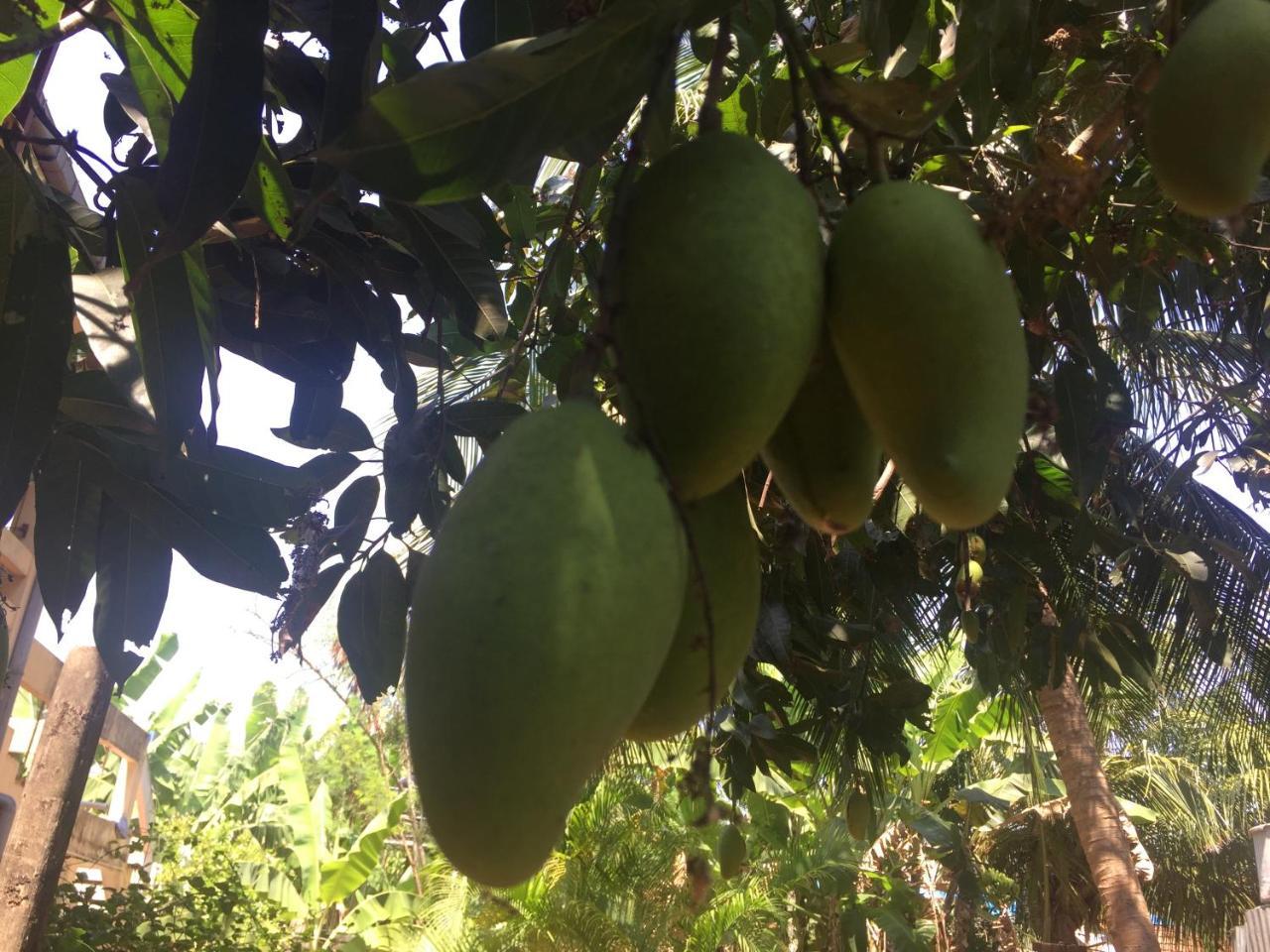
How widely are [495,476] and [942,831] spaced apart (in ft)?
28.7

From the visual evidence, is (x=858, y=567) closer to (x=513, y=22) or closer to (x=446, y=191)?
(x=513, y=22)

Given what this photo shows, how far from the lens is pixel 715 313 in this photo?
62 centimetres

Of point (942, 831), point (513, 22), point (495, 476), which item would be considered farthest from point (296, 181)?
point (942, 831)

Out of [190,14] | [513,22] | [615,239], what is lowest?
[615,239]

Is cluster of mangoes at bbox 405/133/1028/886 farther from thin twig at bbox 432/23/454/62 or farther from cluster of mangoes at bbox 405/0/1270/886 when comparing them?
thin twig at bbox 432/23/454/62

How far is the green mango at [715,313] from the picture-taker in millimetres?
620

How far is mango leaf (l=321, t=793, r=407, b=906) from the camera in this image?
30.0ft

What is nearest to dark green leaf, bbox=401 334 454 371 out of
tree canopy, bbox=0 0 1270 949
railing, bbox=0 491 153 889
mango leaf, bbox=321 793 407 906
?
tree canopy, bbox=0 0 1270 949

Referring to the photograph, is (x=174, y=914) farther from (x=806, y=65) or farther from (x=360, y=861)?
(x=806, y=65)

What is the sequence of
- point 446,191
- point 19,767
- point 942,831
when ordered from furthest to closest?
point 942,831
point 19,767
point 446,191

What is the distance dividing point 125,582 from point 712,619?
1649mm

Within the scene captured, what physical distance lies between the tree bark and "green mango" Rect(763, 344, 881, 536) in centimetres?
396

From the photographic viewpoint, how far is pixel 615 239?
0.69 m

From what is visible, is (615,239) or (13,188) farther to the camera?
(13,188)
